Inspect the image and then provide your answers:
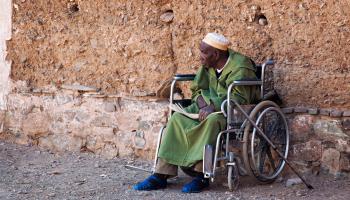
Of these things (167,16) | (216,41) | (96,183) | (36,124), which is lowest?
(96,183)

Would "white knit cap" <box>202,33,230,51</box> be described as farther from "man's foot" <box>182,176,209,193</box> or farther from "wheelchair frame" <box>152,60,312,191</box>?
"man's foot" <box>182,176,209,193</box>

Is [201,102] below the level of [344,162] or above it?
above

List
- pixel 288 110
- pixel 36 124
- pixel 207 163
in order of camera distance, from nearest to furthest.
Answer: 1. pixel 207 163
2. pixel 288 110
3. pixel 36 124

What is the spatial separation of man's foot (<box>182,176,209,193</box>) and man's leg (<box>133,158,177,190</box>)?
144mm

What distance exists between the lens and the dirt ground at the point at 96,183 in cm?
495

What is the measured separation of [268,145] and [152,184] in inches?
36.6

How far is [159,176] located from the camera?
5.14m

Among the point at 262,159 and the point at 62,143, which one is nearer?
the point at 262,159

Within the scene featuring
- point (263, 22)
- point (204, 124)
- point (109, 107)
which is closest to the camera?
point (204, 124)

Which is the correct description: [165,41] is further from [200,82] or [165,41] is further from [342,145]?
[342,145]

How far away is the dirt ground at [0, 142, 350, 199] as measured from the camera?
4.95 meters

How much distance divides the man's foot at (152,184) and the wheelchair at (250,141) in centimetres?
23

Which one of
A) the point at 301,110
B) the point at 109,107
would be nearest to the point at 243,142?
the point at 301,110

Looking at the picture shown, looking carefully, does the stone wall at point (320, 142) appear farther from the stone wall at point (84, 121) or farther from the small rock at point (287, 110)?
the stone wall at point (84, 121)
